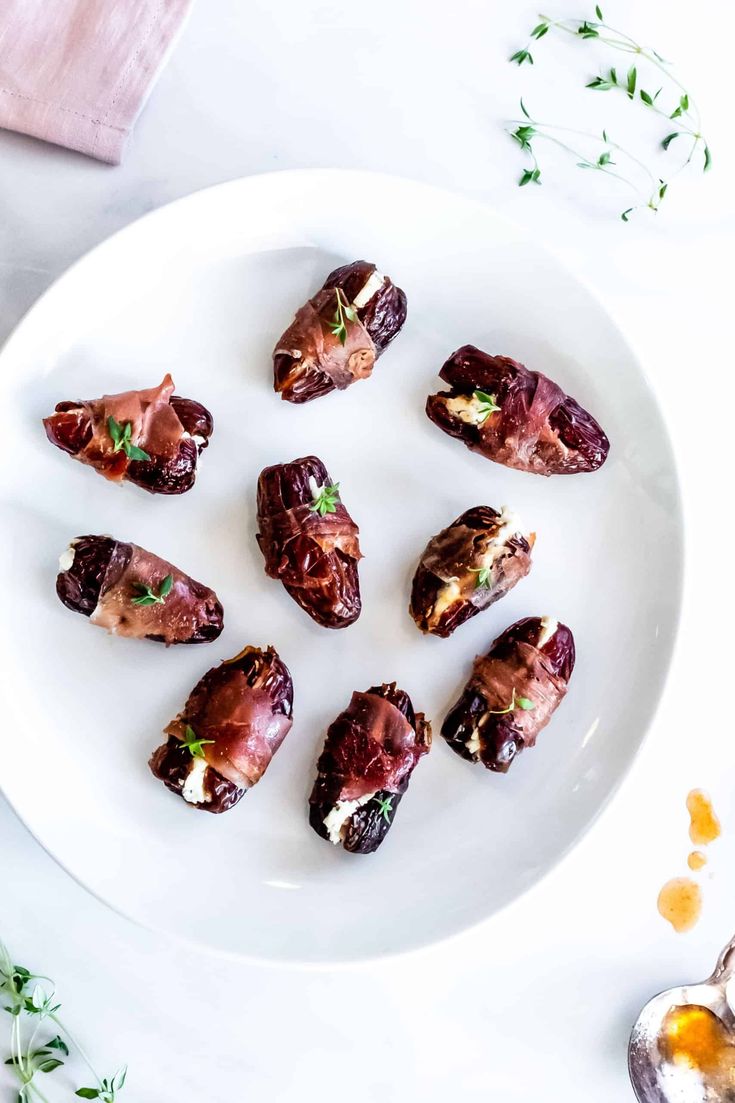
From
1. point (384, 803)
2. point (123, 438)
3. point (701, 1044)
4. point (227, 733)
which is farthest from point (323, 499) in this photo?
point (701, 1044)

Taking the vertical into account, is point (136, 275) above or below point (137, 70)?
below

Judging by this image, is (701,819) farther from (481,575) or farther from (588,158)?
(588,158)

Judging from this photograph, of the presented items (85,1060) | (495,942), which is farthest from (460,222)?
(85,1060)

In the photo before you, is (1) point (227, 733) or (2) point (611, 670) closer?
(1) point (227, 733)

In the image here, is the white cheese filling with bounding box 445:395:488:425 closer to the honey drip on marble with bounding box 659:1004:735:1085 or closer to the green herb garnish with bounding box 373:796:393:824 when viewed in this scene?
the green herb garnish with bounding box 373:796:393:824

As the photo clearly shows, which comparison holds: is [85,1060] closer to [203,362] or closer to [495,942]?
[495,942]

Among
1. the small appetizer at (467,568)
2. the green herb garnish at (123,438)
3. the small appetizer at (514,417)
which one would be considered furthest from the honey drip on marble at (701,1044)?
the green herb garnish at (123,438)
